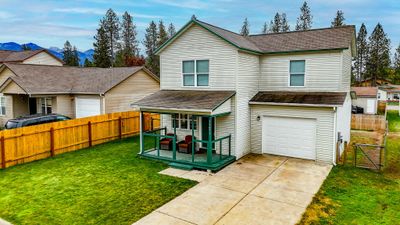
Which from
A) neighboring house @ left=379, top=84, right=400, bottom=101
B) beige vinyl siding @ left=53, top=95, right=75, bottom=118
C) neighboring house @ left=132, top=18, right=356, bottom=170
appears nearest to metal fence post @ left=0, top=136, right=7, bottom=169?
neighboring house @ left=132, top=18, right=356, bottom=170

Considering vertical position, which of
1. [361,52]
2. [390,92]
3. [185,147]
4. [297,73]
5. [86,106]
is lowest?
[185,147]

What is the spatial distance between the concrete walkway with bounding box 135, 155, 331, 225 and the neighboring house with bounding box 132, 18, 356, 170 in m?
1.33

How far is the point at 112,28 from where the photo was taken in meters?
59.0

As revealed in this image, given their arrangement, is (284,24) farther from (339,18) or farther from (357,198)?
(357,198)

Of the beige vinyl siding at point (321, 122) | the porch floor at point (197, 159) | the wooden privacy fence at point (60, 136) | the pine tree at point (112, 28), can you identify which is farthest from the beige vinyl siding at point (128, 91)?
the pine tree at point (112, 28)

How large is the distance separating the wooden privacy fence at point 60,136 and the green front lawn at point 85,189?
59 cm

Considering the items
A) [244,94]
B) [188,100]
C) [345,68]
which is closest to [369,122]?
[345,68]

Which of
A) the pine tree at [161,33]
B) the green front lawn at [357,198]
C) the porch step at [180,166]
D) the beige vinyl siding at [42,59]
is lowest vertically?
the green front lawn at [357,198]

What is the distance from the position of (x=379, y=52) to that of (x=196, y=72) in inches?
2309

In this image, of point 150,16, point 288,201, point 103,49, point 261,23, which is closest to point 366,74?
point 261,23

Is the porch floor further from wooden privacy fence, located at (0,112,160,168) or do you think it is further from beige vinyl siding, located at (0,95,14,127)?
beige vinyl siding, located at (0,95,14,127)

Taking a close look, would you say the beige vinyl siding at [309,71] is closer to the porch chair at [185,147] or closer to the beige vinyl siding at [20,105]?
→ the porch chair at [185,147]

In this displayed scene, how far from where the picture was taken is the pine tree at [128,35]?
202ft

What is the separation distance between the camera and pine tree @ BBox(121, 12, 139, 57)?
6153 cm
